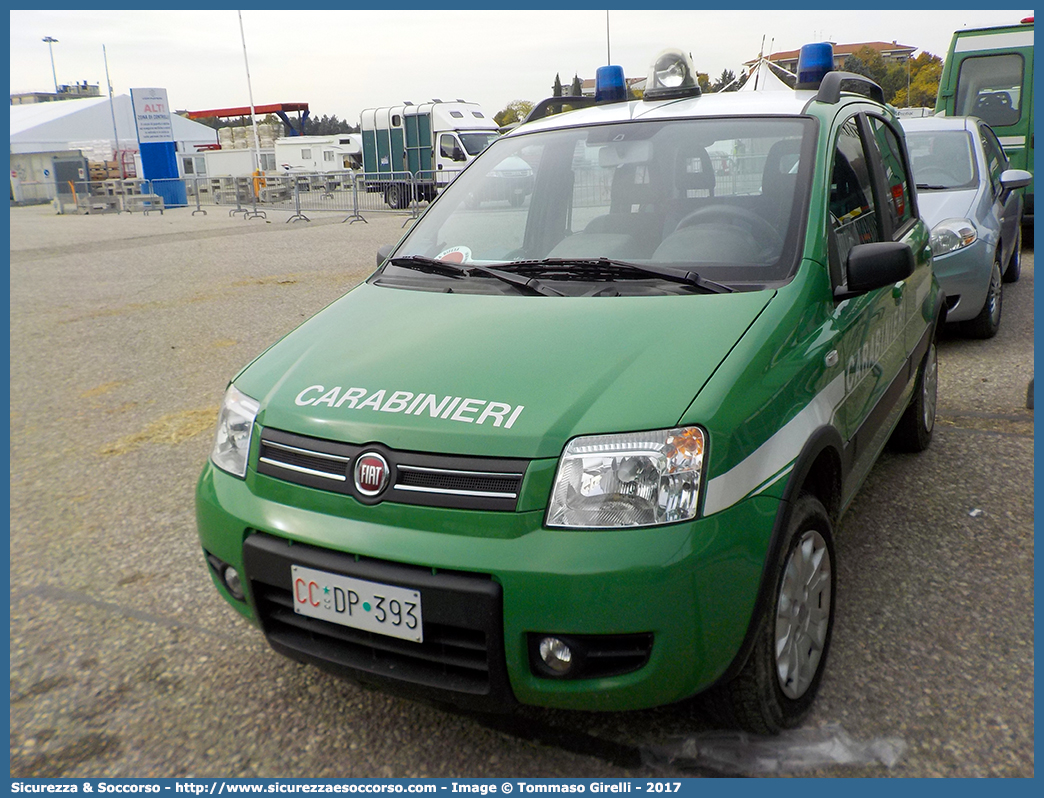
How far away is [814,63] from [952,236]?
302cm

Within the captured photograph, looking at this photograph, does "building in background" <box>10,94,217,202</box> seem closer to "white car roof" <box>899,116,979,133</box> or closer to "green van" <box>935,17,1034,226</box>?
"green van" <box>935,17,1034,226</box>

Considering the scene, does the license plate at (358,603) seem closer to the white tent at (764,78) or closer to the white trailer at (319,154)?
the white tent at (764,78)

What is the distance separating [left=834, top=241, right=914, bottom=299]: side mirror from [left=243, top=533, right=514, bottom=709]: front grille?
153 cm

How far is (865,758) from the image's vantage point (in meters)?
2.33

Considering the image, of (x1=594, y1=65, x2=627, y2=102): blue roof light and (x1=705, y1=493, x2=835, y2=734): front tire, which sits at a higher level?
(x1=594, y1=65, x2=627, y2=102): blue roof light

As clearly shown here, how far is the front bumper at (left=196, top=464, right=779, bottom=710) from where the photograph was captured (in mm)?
1970

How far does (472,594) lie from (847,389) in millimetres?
1469

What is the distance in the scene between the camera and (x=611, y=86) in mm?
4172

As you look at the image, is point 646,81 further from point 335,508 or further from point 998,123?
point 998,123

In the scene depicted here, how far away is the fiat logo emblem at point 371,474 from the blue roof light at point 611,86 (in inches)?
104

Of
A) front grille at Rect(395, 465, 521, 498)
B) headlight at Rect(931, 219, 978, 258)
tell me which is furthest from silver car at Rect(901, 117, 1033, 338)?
front grille at Rect(395, 465, 521, 498)

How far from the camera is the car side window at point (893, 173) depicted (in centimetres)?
381

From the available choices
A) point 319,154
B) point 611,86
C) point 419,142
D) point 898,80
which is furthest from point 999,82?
point 898,80

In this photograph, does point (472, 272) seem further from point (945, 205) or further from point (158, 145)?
point (158, 145)
